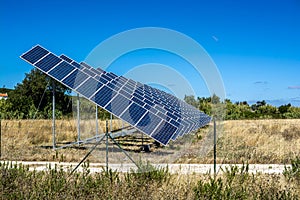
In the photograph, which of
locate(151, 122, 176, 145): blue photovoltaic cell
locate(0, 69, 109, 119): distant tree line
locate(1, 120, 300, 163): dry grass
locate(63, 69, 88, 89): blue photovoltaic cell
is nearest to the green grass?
locate(151, 122, 176, 145): blue photovoltaic cell

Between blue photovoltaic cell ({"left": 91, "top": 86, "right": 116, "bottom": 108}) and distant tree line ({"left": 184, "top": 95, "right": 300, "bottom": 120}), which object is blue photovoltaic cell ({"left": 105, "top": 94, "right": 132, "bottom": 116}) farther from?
distant tree line ({"left": 184, "top": 95, "right": 300, "bottom": 120})

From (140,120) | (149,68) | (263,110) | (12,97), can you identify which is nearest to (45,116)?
(12,97)

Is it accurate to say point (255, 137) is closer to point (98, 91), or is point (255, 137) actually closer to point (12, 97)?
point (98, 91)

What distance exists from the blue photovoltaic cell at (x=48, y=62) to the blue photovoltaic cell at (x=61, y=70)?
0.19m

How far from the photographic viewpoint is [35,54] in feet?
36.4

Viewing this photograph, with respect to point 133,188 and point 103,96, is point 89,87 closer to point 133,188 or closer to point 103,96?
point 103,96

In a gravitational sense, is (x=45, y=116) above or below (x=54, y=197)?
above

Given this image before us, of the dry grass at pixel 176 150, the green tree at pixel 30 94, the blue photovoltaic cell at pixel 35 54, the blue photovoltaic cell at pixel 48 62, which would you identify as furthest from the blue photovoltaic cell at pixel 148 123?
the green tree at pixel 30 94

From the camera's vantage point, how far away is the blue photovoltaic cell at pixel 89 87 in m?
8.57

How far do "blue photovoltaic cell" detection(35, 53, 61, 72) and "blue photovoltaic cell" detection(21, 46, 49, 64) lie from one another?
0.57 feet

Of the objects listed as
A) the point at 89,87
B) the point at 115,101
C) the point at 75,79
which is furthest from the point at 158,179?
the point at 75,79

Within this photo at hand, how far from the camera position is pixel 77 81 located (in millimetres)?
9320

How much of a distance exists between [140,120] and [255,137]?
1000 centimetres

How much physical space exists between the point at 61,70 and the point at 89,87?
5.02 feet
